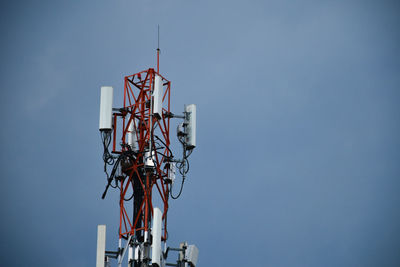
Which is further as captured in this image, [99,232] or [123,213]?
[123,213]

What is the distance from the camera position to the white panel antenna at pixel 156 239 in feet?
122

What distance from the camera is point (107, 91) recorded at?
131ft

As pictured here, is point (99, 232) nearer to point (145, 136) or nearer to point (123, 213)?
point (123, 213)

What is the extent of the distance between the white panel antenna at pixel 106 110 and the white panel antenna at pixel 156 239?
16.5 feet

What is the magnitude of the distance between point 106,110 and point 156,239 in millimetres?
6709

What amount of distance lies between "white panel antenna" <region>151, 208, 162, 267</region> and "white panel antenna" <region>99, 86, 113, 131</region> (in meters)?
5.02

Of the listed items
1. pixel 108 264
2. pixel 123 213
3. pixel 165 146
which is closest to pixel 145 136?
pixel 165 146

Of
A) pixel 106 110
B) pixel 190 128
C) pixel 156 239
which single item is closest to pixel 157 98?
pixel 106 110

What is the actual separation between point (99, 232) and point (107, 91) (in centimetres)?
692

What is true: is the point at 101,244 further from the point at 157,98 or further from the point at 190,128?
the point at 190,128

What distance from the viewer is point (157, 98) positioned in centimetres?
3969

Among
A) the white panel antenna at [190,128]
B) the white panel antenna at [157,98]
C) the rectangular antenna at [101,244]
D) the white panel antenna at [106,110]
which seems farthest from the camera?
the white panel antenna at [190,128]

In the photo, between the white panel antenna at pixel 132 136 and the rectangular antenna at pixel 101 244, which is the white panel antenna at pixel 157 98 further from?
the rectangular antenna at pixel 101 244

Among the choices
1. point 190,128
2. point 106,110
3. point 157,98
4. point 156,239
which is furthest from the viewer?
point 190,128
